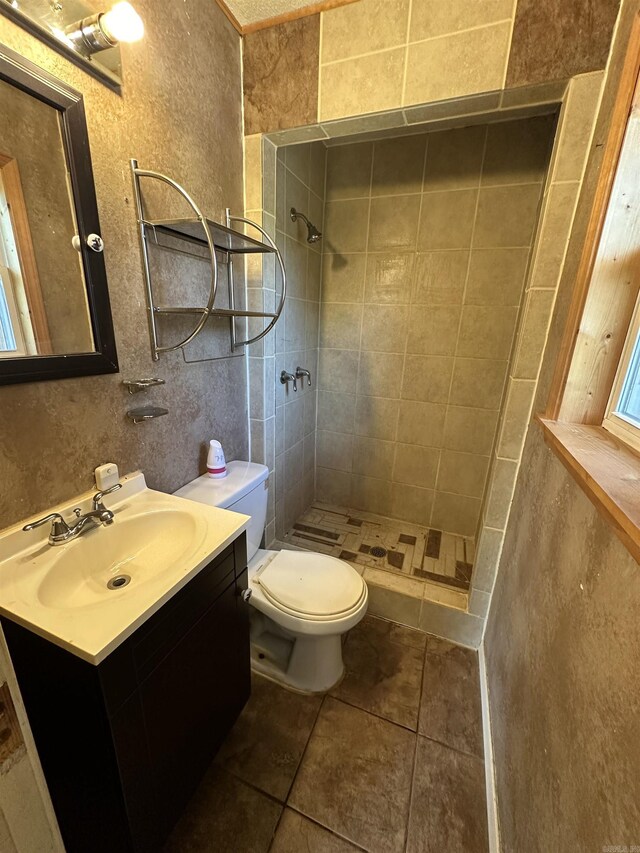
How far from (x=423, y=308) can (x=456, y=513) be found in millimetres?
1287

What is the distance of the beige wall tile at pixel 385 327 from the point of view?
2.06m

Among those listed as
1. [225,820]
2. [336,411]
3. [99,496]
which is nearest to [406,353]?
[336,411]

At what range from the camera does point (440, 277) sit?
1.93m

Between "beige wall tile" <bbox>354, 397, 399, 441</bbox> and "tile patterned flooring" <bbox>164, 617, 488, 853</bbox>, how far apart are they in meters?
1.25

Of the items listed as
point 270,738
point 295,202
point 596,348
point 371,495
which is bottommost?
point 270,738

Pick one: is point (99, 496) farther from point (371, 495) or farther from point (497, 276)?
point (497, 276)

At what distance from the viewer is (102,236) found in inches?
35.5

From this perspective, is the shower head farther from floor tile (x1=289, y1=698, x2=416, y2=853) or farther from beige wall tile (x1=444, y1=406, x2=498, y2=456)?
floor tile (x1=289, y1=698, x2=416, y2=853)

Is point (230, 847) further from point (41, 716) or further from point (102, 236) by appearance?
point (102, 236)

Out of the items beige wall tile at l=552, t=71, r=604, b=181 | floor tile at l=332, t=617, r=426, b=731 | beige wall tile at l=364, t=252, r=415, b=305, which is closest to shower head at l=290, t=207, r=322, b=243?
beige wall tile at l=364, t=252, r=415, b=305

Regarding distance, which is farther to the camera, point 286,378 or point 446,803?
point 286,378

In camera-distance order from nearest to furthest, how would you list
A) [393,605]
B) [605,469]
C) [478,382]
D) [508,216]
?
[605,469] → [393,605] → [508,216] → [478,382]

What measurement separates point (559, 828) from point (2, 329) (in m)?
1.46

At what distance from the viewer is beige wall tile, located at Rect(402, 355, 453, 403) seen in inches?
80.4
